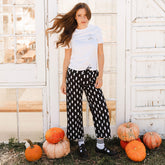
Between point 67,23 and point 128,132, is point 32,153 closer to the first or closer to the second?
point 128,132

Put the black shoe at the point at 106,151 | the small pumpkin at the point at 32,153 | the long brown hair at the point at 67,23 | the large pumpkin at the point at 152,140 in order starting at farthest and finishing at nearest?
the large pumpkin at the point at 152,140, the black shoe at the point at 106,151, the small pumpkin at the point at 32,153, the long brown hair at the point at 67,23

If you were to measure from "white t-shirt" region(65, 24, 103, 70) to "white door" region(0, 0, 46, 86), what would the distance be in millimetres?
596

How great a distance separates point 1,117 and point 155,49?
9.21 feet

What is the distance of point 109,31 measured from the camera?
332 cm

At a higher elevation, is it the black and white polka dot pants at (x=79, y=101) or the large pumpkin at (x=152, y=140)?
the black and white polka dot pants at (x=79, y=101)

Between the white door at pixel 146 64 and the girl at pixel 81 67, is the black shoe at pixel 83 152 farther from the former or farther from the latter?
the white door at pixel 146 64

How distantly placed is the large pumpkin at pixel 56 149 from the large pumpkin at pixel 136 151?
753 mm

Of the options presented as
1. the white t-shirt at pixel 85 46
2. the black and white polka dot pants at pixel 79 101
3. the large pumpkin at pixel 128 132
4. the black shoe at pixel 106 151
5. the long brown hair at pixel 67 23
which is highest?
the long brown hair at pixel 67 23

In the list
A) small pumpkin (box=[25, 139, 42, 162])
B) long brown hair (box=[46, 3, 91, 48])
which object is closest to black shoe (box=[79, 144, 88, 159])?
small pumpkin (box=[25, 139, 42, 162])

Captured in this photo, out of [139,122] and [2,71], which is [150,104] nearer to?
[139,122]

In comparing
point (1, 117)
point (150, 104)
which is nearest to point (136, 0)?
point (150, 104)

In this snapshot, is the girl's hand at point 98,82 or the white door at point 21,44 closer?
the girl's hand at point 98,82

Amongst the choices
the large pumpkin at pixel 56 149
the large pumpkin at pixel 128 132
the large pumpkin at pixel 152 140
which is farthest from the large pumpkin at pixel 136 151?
the large pumpkin at pixel 56 149

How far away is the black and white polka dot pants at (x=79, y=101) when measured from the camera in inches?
114
